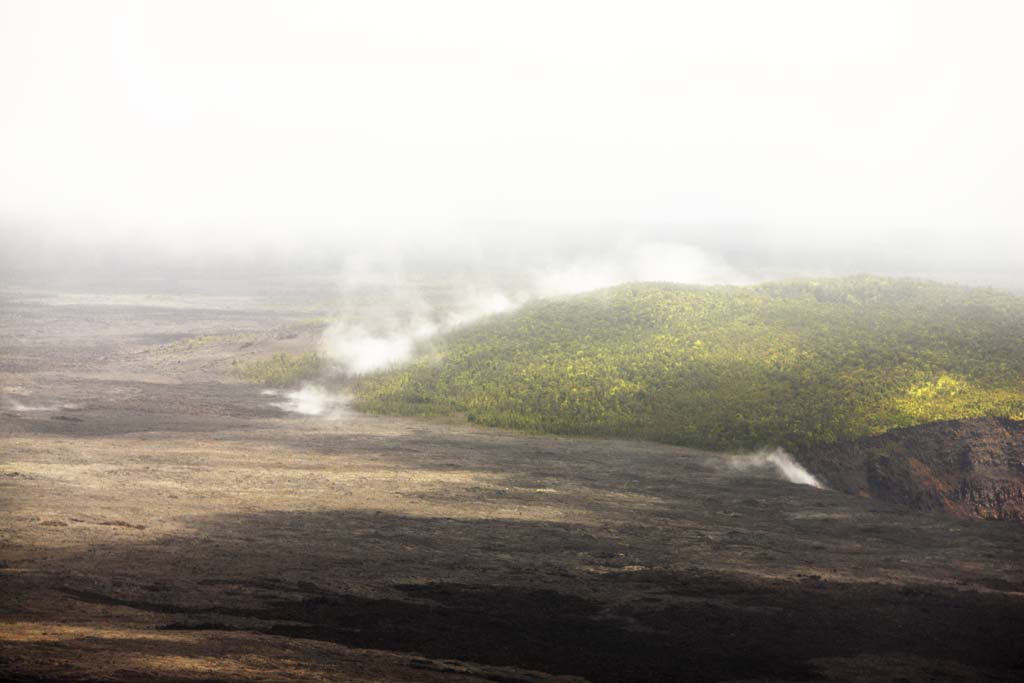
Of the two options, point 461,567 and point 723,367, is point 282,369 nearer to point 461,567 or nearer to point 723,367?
point 723,367

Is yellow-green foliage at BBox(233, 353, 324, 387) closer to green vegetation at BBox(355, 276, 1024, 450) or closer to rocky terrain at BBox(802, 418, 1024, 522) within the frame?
green vegetation at BBox(355, 276, 1024, 450)

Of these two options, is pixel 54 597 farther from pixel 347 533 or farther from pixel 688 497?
pixel 688 497

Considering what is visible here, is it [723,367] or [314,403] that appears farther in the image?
[314,403]

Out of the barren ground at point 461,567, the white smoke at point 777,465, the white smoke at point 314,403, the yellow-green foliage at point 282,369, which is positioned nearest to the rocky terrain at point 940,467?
the white smoke at point 777,465

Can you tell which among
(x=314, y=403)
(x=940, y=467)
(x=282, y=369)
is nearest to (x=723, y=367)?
(x=940, y=467)

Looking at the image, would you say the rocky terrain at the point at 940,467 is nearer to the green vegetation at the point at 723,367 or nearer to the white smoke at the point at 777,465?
the white smoke at the point at 777,465

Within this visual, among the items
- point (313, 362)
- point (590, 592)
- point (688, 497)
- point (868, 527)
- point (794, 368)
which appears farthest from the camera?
point (313, 362)

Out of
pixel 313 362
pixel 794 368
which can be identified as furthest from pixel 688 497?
pixel 313 362
